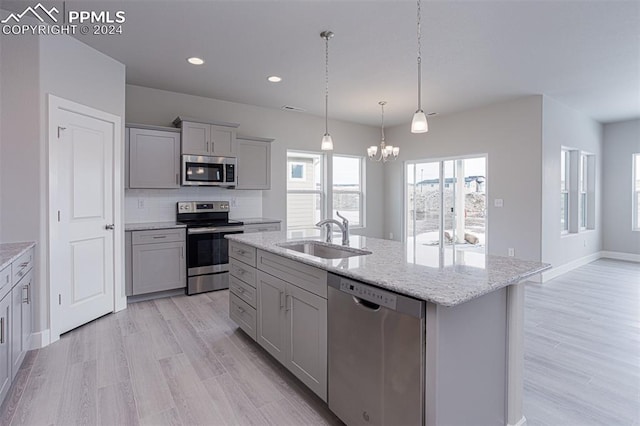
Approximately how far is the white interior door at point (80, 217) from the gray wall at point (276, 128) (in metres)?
1.13

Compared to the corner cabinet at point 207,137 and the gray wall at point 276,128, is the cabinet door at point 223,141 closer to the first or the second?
the corner cabinet at point 207,137

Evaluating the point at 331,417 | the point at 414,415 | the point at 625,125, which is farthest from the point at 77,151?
the point at 625,125

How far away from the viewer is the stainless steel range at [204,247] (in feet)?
13.7

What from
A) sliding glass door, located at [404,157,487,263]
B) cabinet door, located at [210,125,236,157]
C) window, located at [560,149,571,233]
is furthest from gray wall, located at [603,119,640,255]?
cabinet door, located at [210,125,236,157]

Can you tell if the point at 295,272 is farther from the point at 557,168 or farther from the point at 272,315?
the point at 557,168

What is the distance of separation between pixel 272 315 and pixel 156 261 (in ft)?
7.43

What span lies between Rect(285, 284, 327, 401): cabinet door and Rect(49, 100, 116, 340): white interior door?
7.27ft

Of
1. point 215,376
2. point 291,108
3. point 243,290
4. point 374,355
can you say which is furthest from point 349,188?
point 374,355

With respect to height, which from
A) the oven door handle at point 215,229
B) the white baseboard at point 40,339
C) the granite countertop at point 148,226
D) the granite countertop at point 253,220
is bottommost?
the white baseboard at point 40,339

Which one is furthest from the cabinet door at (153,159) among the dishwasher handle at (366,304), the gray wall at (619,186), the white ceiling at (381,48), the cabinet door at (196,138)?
the gray wall at (619,186)

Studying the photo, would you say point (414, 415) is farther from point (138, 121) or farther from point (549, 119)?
point (549, 119)

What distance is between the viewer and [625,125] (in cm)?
637

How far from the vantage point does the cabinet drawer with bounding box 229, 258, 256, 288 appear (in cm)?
269

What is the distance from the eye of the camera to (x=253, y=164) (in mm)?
5008
